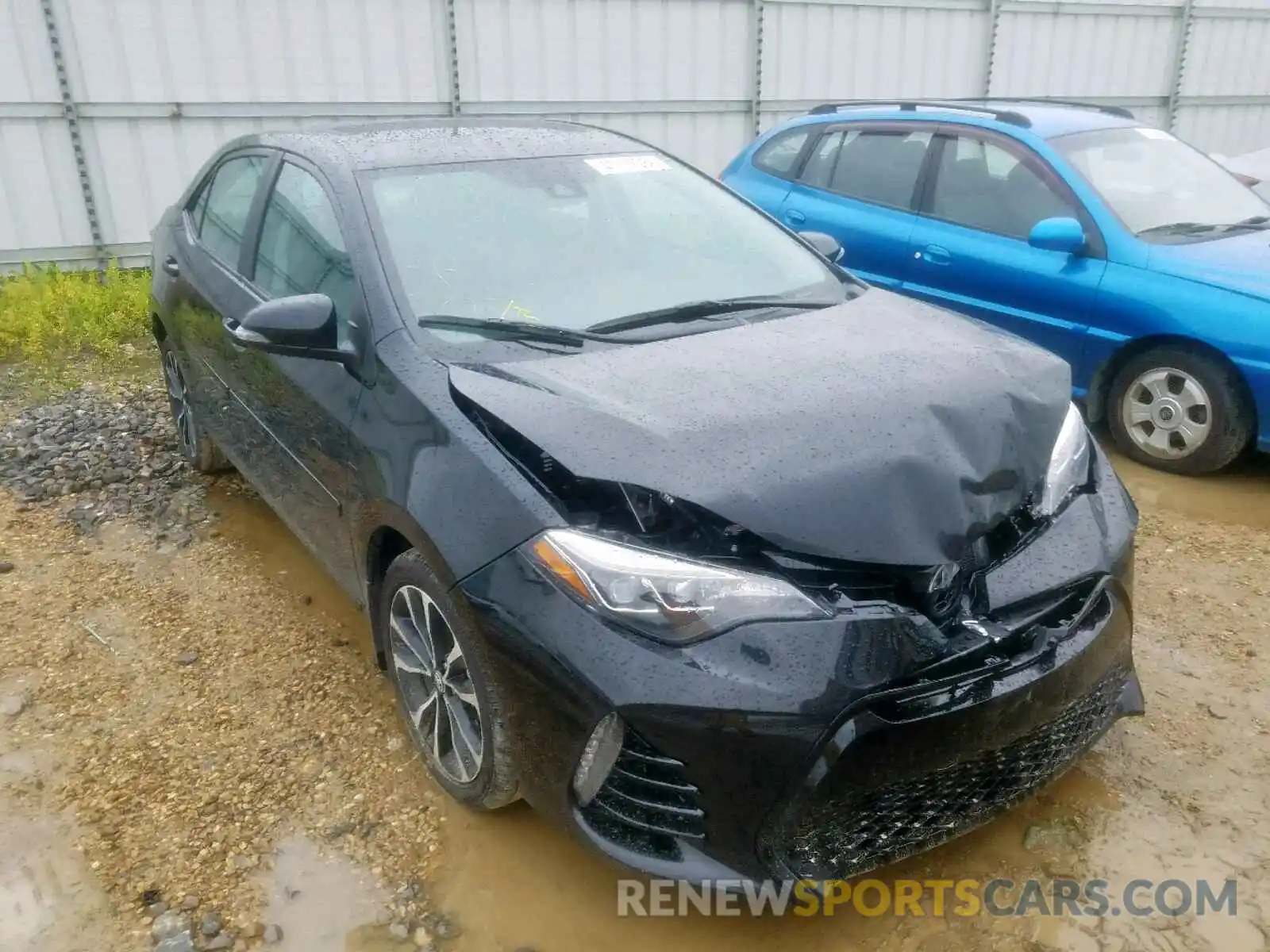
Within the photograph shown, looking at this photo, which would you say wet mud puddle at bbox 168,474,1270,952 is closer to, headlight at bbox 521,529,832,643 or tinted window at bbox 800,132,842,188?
headlight at bbox 521,529,832,643

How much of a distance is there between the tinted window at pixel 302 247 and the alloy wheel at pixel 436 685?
2.87 feet

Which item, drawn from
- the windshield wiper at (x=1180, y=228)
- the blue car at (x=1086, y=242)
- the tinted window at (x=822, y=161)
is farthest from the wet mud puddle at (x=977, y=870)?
the tinted window at (x=822, y=161)

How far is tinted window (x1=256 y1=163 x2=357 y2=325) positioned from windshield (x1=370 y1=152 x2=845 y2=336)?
0.17 metres

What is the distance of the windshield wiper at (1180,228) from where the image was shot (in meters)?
4.71

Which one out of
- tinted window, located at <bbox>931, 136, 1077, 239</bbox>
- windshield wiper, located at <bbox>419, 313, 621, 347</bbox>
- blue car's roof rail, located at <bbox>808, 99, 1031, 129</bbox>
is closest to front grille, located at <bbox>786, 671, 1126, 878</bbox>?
windshield wiper, located at <bbox>419, 313, 621, 347</bbox>

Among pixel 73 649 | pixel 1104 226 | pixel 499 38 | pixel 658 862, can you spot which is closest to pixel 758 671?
pixel 658 862

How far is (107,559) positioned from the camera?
4074 millimetres

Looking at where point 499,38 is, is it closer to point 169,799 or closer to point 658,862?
point 169,799

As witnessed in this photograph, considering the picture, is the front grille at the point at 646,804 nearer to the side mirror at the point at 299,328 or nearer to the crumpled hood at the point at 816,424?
the crumpled hood at the point at 816,424

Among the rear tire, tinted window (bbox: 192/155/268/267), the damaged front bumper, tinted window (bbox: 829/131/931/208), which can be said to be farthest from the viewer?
tinted window (bbox: 829/131/931/208)

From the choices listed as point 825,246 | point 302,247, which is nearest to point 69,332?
point 302,247

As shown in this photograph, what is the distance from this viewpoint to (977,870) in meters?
2.41

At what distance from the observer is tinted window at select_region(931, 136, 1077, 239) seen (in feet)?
16.3

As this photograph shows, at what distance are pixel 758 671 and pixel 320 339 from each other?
5.02 feet
